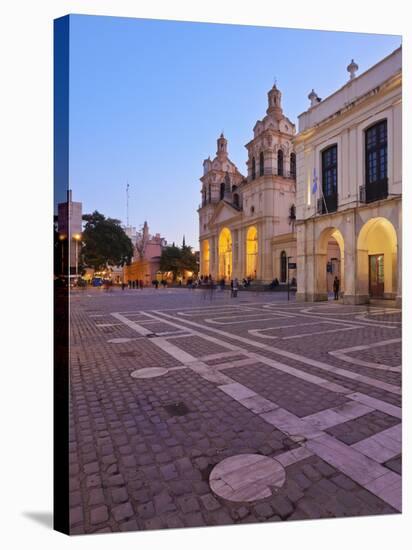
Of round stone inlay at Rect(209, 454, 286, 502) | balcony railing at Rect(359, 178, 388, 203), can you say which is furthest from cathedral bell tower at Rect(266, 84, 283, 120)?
round stone inlay at Rect(209, 454, 286, 502)

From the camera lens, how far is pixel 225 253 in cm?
5778

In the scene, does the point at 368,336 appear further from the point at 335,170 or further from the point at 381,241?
the point at 335,170

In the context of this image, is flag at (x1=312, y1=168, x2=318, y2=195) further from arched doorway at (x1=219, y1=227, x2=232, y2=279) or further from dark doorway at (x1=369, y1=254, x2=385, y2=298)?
arched doorway at (x1=219, y1=227, x2=232, y2=279)

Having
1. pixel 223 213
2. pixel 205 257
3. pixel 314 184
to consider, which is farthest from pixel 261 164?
pixel 314 184

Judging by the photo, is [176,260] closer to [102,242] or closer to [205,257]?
[205,257]

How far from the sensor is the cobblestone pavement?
2.49m

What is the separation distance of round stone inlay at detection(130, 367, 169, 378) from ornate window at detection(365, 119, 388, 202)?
14872 mm

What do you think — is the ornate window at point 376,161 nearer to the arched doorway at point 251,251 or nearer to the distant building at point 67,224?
the distant building at point 67,224

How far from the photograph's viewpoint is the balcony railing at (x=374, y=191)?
1616 cm

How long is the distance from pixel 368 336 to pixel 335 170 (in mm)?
13655

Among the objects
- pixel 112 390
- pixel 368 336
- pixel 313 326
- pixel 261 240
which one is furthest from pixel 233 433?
pixel 261 240

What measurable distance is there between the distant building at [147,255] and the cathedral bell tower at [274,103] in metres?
36.3

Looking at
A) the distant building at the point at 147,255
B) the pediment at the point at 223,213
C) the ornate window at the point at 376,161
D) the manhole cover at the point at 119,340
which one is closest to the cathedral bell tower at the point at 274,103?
the pediment at the point at 223,213

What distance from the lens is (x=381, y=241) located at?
63.0 feet
